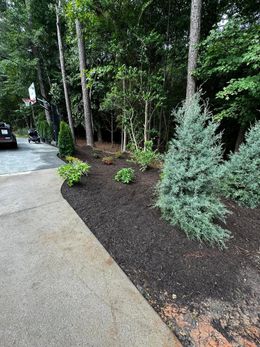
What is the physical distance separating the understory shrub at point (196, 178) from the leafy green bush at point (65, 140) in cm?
453

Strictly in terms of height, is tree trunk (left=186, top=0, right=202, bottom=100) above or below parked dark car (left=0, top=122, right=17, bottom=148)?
above

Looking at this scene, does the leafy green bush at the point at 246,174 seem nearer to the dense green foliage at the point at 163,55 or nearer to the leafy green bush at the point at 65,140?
the dense green foliage at the point at 163,55

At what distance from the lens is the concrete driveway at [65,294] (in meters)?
1.22

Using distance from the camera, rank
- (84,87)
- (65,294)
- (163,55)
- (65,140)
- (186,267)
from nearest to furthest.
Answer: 1. (65,294)
2. (186,267)
3. (163,55)
4. (65,140)
5. (84,87)

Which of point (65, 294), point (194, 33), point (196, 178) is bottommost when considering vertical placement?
point (65, 294)

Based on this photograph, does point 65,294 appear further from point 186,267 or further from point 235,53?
point 235,53

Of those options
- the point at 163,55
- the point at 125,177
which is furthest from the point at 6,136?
the point at 163,55

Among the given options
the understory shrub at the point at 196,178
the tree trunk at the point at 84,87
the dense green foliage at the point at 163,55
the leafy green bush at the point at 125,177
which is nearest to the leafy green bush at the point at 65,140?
the dense green foliage at the point at 163,55

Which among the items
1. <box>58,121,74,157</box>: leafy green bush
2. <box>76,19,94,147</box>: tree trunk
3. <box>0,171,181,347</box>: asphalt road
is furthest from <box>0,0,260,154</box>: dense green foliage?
<box>0,171,181,347</box>: asphalt road

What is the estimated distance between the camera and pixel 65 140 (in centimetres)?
598

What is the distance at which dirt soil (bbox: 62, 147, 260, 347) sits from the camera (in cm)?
135

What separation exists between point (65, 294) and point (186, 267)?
124 centimetres

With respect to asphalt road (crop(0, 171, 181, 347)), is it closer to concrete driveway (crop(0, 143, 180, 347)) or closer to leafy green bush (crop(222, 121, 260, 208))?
concrete driveway (crop(0, 143, 180, 347))

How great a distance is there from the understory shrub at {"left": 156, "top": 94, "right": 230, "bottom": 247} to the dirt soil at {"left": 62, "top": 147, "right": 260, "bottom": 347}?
0.20 metres
